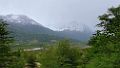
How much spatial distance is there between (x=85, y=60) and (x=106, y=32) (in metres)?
17.3

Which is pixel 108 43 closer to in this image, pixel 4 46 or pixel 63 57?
pixel 4 46

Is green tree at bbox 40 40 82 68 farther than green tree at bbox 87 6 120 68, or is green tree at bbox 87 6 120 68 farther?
green tree at bbox 40 40 82 68

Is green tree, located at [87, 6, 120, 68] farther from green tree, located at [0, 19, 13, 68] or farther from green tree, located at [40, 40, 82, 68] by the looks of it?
green tree, located at [40, 40, 82, 68]

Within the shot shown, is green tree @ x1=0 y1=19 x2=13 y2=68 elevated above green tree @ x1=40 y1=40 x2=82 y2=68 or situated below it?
above

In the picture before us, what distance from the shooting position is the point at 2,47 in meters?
32.8

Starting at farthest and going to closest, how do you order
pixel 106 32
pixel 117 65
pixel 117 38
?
pixel 106 32, pixel 117 38, pixel 117 65

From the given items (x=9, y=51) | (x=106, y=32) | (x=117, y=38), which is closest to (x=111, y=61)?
(x=117, y=38)

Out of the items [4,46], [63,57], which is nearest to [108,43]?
[4,46]

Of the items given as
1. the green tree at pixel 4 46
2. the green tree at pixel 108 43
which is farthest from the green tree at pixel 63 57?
the green tree at pixel 4 46

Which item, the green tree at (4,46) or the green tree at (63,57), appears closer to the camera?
the green tree at (4,46)

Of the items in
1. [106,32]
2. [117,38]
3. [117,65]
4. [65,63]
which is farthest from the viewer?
[65,63]

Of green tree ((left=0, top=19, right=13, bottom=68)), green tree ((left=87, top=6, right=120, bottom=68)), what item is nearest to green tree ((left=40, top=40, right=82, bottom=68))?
green tree ((left=87, top=6, right=120, bottom=68))

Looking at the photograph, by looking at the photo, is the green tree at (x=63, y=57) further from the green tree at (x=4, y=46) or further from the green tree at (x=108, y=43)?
the green tree at (x=4, y=46)

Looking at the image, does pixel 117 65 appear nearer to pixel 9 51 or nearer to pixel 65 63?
pixel 9 51
